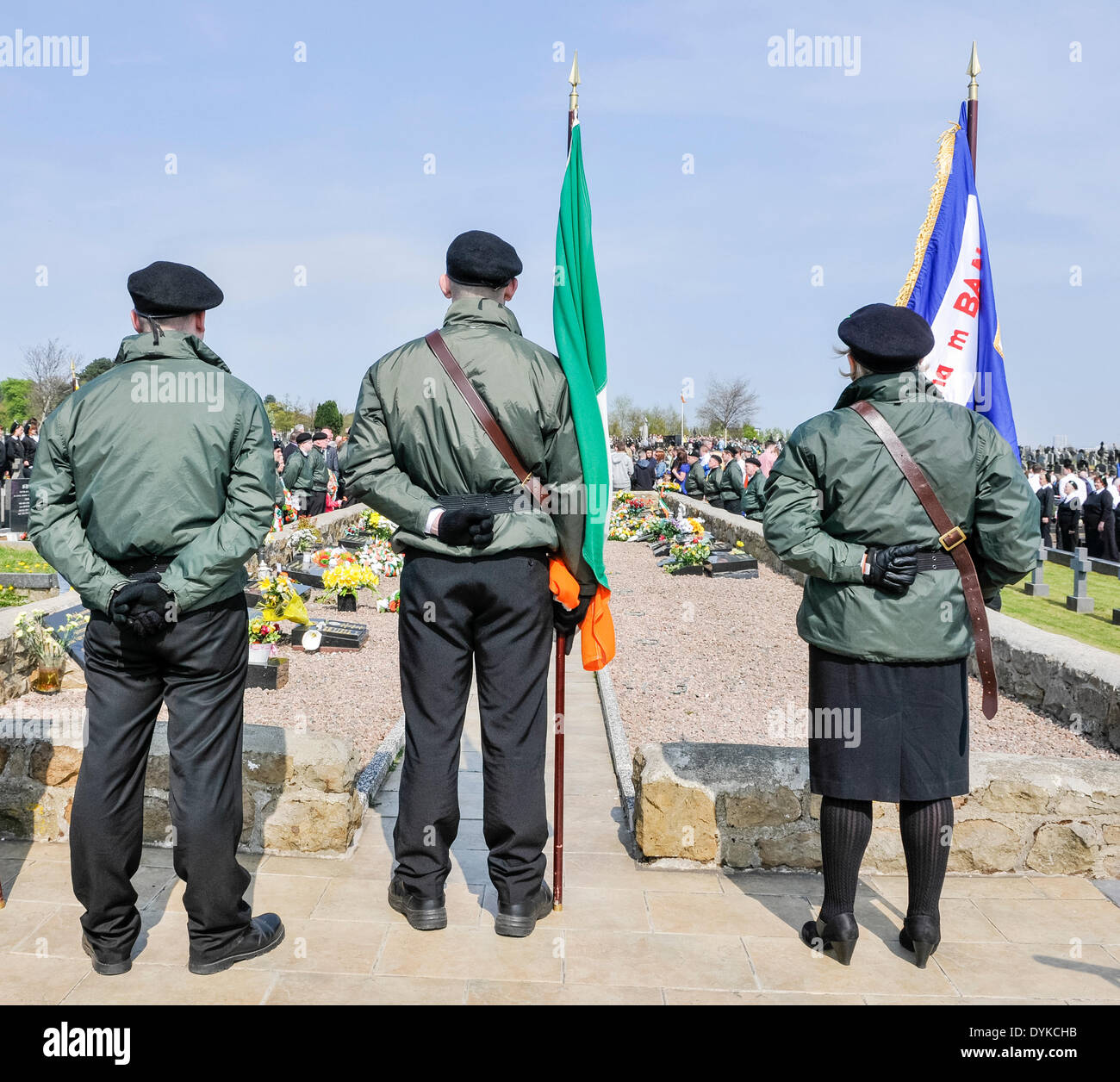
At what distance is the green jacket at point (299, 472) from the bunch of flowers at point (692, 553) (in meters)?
7.08

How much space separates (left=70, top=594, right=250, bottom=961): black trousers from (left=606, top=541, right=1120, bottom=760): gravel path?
3293 mm

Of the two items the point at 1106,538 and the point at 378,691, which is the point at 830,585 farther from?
the point at 1106,538

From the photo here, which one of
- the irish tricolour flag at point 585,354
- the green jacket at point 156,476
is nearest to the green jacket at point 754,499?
the irish tricolour flag at point 585,354

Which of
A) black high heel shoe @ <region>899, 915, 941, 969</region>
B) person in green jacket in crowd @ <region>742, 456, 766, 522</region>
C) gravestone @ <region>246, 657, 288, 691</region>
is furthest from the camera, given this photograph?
person in green jacket in crowd @ <region>742, 456, 766, 522</region>

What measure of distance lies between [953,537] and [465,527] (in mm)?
1535

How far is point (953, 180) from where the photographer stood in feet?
24.5

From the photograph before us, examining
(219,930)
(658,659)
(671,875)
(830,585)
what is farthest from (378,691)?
(830,585)

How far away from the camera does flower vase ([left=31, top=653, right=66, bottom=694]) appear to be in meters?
6.75

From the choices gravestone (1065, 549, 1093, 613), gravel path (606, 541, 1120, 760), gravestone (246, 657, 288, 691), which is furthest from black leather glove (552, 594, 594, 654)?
gravestone (1065, 549, 1093, 613)

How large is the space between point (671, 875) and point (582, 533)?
1.48 meters

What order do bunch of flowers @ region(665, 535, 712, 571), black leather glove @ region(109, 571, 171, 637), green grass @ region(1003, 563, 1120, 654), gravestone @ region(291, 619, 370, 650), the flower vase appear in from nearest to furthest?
black leather glove @ region(109, 571, 171, 637)
the flower vase
gravestone @ region(291, 619, 370, 650)
green grass @ region(1003, 563, 1120, 654)
bunch of flowers @ region(665, 535, 712, 571)

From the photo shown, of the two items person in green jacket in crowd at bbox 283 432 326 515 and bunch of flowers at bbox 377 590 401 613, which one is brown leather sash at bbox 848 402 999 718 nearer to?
bunch of flowers at bbox 377 590 401 613

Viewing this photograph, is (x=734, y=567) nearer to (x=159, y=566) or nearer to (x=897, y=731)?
(x=897, y=731)

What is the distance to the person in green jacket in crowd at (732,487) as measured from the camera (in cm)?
2156
